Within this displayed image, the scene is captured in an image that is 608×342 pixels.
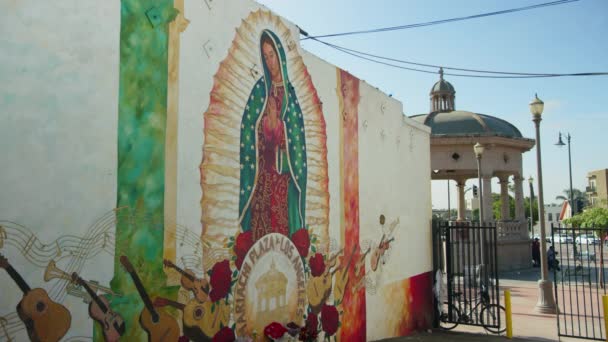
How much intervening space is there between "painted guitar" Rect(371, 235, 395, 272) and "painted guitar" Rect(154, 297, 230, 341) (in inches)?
171

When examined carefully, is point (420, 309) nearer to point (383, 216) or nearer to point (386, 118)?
point (383, 216)

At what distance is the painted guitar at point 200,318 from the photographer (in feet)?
17.5

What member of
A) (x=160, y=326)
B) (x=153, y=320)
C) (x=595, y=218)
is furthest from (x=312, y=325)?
(x=595, y=218)

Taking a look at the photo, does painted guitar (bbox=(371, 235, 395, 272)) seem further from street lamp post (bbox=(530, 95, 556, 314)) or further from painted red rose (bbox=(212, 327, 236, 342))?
street lamp post (bbox=(530, 95, 556, 314))

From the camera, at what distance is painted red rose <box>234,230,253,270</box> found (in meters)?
6.18

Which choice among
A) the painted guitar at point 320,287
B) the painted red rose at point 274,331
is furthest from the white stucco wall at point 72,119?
the painted guitar at point 320,287

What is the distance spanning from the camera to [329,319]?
318 inches

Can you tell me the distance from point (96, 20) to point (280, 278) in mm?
3985

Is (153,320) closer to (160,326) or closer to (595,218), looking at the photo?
(160,326)

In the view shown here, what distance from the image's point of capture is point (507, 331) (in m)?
11.2

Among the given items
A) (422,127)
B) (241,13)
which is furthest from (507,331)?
(241,13)

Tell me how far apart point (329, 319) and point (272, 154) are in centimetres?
292

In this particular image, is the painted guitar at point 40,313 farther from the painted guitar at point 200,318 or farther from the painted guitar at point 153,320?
the painted guitar at point 200,318

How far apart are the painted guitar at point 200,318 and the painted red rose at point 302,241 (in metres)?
1.70
